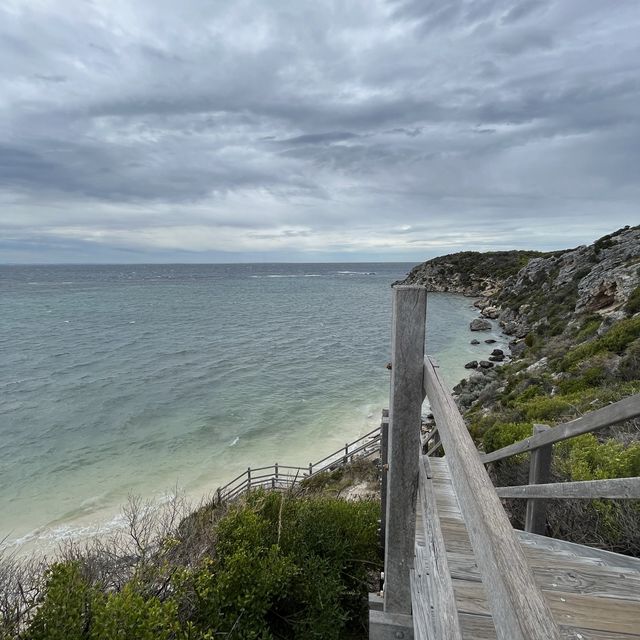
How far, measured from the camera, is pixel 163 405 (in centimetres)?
2041

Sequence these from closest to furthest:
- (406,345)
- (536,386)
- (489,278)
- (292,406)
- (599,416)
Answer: (599,416) < (406,345) < (536,386) < (292,406) < (489,278)

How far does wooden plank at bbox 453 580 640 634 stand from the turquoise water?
13.0 meters

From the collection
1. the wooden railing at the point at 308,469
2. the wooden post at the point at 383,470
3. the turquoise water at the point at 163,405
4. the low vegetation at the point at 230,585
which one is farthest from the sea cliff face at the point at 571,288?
the low vegetation at the point at 230,585

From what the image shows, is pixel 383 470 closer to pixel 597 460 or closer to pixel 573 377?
pixel 597 460

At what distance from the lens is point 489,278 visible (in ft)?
227

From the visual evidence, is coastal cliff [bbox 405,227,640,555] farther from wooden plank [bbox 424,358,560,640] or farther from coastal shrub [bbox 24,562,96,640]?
coastal shrub [bbox 24,562,96,640]

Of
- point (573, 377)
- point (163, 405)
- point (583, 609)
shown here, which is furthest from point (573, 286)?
point (583, 609)

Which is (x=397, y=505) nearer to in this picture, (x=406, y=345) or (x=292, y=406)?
(x=406, y=345)

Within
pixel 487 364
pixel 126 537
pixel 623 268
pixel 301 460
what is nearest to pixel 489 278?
pixel 623 268

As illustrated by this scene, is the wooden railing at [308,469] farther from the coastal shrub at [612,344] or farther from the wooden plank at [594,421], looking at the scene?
the wooden plank at [594,421]

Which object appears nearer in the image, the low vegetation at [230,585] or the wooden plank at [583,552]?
the wooden plank at [583,552]

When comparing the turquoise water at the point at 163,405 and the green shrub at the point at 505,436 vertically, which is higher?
the green shrub at the point at 505,436

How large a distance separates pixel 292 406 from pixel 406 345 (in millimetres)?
18359

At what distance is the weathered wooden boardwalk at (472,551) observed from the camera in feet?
2.85
